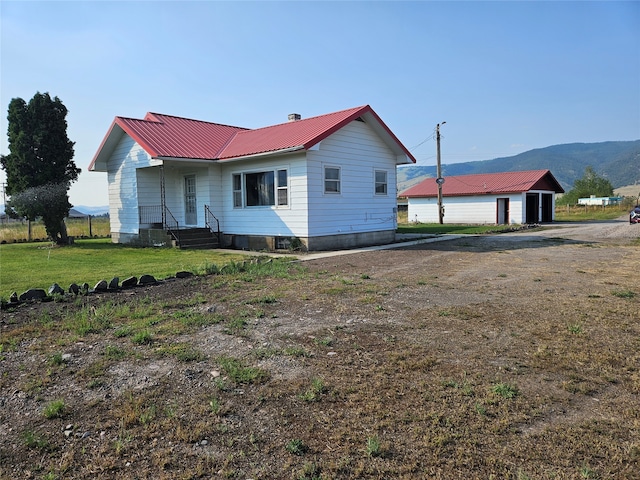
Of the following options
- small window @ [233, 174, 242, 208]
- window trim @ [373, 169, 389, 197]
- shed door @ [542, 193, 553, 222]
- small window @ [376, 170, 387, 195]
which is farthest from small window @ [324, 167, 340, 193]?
shed door @ [542, 193, 553, 222]

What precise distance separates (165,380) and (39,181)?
16682 millimetres

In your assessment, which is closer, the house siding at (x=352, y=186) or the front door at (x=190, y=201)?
the house siding at (x=352, y=186)

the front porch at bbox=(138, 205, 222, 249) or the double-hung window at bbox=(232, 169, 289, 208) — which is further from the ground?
the double-hung window at bbox=(232, 169, 289, 208)

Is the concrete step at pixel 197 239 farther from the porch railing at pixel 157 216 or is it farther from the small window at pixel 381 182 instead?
the small window at pixel 381 182

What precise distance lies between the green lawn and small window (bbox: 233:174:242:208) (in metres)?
2.71

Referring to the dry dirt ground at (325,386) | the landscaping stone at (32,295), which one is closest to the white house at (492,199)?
the dry dirt ground at (325,386)

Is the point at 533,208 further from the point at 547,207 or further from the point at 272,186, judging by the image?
the point at 272,186

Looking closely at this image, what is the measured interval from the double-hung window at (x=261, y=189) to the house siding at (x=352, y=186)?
1.19 meters

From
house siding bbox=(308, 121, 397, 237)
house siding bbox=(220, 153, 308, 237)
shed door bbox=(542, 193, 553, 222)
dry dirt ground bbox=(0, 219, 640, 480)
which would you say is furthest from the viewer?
shed door bbox=(542, 193, 553, 222)

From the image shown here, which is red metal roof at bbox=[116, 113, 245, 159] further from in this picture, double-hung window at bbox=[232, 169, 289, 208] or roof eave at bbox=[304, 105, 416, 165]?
roof eave at bbox=[304, 105, 416, 165]

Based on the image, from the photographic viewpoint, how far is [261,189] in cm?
1638

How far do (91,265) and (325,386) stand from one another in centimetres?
989

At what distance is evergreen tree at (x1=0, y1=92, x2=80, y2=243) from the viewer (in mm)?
17281

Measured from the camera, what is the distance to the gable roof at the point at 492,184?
3400 cm
